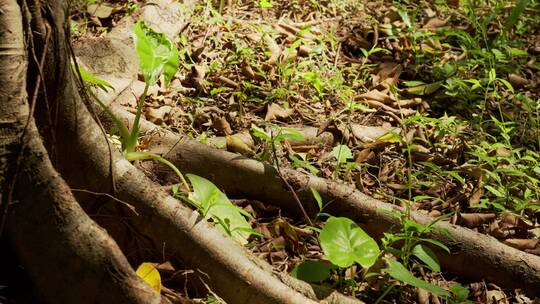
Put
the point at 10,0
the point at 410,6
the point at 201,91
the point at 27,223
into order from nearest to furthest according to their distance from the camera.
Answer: the point at 10,0 < the point at 27,223 < the point at 201,91 < the point at 410,6

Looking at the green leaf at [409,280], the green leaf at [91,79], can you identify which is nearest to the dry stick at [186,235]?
the green leaf at [409,280]

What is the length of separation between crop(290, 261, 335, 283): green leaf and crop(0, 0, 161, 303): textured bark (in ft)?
2.31

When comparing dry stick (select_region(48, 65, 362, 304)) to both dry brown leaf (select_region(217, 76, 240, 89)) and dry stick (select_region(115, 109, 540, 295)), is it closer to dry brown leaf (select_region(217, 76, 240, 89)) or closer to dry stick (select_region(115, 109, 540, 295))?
dry stick (select_region(115, 109, 540, 295))

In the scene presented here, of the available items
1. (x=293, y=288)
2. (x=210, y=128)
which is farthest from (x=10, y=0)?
(x=210, y=128)

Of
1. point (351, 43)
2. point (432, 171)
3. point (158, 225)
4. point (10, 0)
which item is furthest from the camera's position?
point (351, 43)

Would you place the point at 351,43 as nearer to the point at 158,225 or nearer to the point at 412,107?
the point at 412,107

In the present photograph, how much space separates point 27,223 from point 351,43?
2843mm

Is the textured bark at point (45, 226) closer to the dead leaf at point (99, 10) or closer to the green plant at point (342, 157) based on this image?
the green plant at point (342, 157)

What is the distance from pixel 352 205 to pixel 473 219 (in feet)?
2.14

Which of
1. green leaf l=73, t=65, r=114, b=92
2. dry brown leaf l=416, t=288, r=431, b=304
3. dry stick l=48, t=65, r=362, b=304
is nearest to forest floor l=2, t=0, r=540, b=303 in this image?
dry brown leaf l=416, t=288, r=431, b=304

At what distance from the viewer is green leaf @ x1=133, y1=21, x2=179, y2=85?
2682mm

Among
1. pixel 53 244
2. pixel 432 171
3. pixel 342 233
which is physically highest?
pixel 53 244

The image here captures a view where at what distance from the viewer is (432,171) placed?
3389 mm

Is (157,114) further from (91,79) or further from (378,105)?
(378,105)
